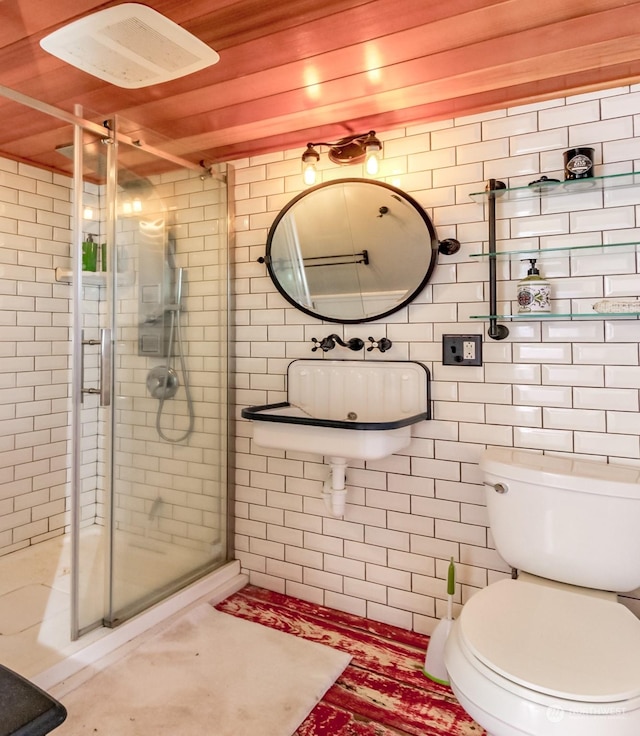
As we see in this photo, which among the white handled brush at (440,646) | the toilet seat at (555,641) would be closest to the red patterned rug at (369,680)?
the white handled brush at (440,646)

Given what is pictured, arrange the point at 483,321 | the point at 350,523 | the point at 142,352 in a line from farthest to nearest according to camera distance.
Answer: the point at 350,523 < the point at 142,352 < the point at 483,321

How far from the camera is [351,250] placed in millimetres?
2230

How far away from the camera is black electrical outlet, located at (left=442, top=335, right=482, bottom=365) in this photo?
1976 millimetres

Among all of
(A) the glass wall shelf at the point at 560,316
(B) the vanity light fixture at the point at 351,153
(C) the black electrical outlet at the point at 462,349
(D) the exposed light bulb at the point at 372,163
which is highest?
(B) the vanity light fixture at the point at 351,153

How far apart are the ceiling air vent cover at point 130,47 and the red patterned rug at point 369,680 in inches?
86.1

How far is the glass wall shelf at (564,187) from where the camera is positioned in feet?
5.64

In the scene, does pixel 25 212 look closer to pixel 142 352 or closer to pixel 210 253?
pixel 210 253

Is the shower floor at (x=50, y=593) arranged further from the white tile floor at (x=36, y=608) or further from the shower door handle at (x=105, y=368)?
the shower door handle at (x=105, y=368)

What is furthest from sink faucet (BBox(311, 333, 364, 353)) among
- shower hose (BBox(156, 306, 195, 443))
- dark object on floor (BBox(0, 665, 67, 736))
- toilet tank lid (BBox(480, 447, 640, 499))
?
dark object on floor (BBox(0, 665, 67, 736))

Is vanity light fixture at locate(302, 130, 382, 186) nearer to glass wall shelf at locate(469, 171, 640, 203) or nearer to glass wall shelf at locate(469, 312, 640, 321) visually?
glass wall shelf at locate(469, 171, 640, 203)

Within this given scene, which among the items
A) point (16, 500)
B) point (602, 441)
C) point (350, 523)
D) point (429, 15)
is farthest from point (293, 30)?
point (16, 500)

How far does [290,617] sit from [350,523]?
0.50m

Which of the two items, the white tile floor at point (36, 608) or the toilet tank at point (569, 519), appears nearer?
the toilet tank at point (569, 519)

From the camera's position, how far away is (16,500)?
2.75 metres
